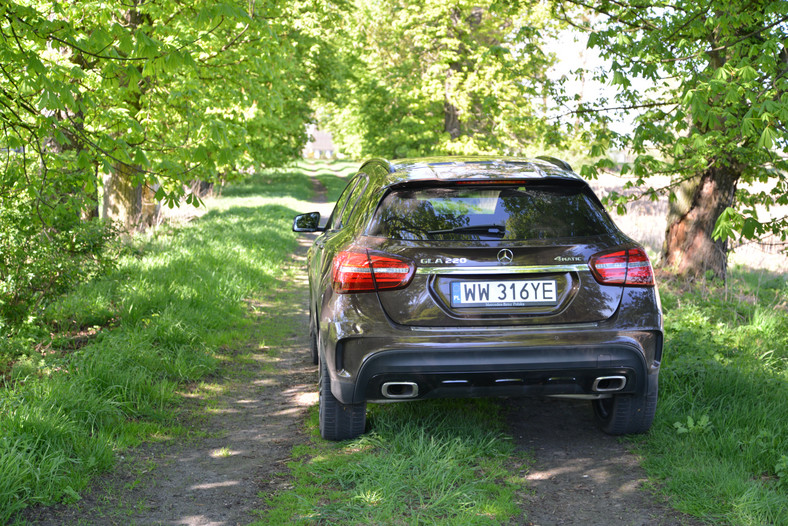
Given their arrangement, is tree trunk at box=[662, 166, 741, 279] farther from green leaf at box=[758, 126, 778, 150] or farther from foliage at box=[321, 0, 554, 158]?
foliage at box=[321, 0, 554, 158]

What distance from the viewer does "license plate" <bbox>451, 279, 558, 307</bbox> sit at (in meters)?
3.74

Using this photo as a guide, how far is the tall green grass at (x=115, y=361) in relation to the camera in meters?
3.73

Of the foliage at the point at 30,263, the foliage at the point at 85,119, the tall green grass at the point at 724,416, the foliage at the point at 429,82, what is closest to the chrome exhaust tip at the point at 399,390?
the tall green grass at the point at 724,416

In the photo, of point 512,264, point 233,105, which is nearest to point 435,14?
point 233,105

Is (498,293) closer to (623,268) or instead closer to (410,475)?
(623,268)

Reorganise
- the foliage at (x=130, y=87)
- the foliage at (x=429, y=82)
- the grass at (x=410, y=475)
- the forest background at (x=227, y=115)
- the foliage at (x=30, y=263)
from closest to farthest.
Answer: the grass at (x=410, y=475) → the foliage at (x=130, y=87) → the forest background at (x=227, y=115) → the foliage at (x=30, y=263) → the foliage at (x=429, y=82)

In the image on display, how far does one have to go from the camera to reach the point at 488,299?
12.3 ft

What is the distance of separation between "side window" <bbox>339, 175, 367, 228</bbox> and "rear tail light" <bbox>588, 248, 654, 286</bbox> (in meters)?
1.78

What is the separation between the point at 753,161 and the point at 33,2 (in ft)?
25.1

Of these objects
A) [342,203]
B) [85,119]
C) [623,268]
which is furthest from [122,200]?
[623,268]

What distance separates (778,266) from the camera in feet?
43.4

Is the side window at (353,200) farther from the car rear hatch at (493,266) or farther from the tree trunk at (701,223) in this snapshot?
the tree trunk at (701,223)

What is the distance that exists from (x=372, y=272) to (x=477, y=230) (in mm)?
639

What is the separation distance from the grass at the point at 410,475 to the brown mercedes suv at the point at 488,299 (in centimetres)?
44
